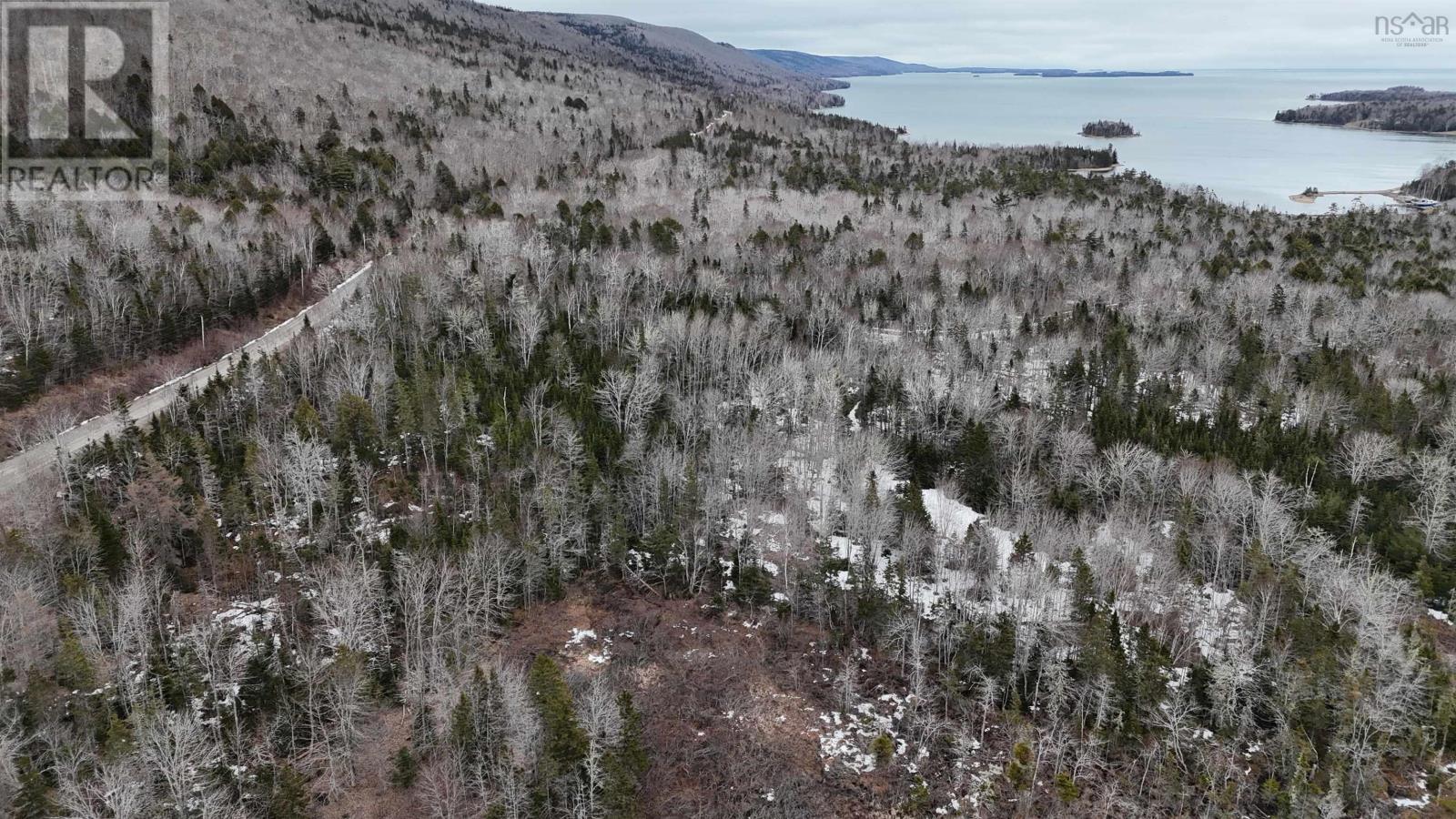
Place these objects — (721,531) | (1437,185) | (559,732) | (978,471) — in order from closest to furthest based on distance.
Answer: (559,732) < (721,531) < (978,471) < (1437,185)

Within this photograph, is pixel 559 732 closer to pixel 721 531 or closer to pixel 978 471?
pixel 721 531

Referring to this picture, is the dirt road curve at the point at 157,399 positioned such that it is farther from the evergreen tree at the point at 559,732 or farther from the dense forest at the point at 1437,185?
the dense forest at the point at 1437,185

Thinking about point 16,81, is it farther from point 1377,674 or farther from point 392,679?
point 1377,674

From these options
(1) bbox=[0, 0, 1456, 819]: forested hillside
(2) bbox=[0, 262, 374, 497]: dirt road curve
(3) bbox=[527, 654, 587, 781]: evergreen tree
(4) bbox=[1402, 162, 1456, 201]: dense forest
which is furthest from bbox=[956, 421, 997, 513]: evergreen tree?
(4) bbox=[1402, 162, 1456, 201]: dense forest

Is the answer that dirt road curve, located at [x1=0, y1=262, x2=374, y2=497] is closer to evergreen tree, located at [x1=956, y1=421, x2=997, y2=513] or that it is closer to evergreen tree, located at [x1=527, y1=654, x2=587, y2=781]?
evergreen tree, located at [x1=527, y1=654, x2=587, y2=781]

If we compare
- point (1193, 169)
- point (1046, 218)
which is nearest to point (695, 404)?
point (1046, 218)

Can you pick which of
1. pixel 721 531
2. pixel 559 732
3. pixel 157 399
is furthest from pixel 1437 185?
pixel 157 399
